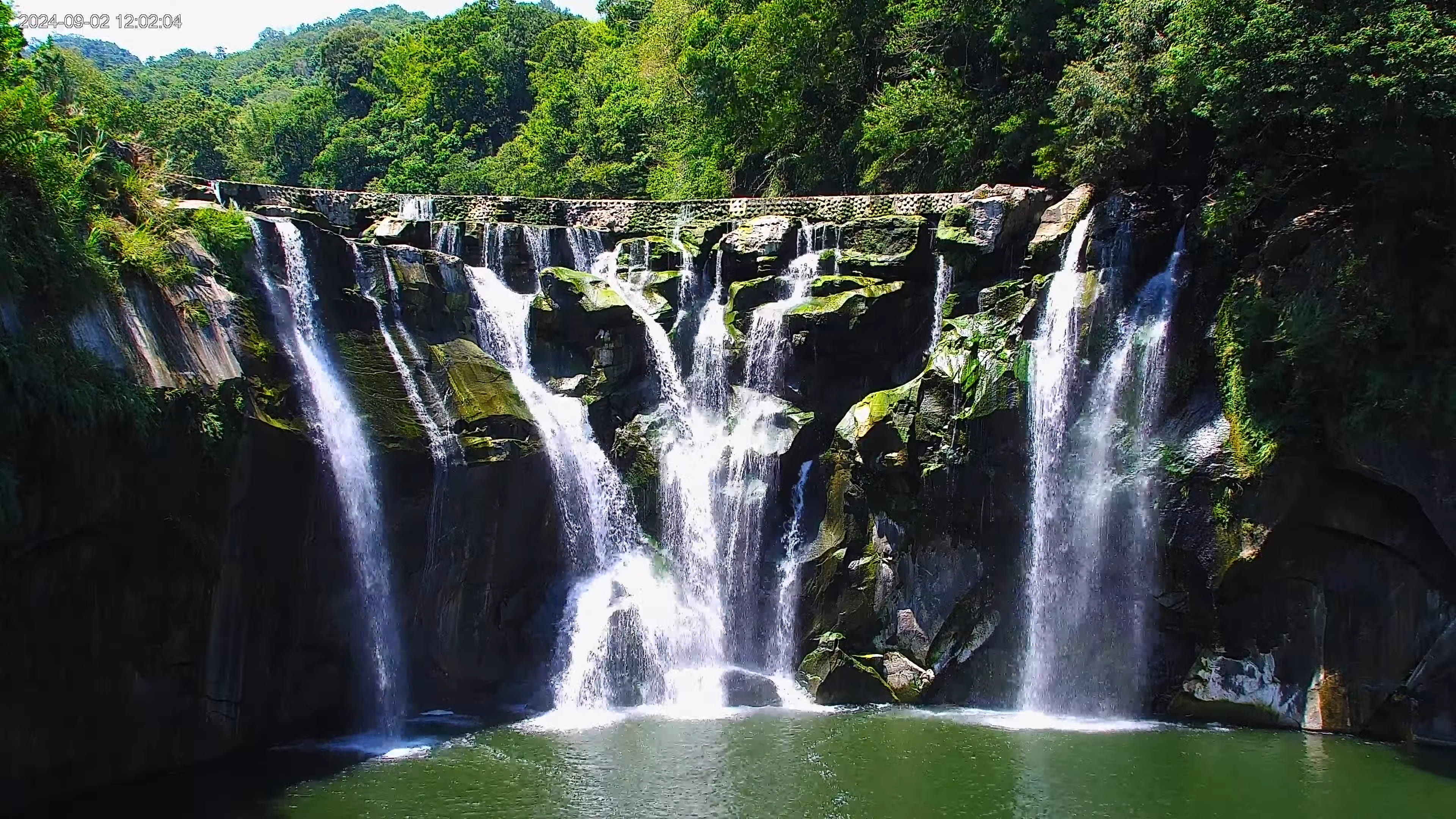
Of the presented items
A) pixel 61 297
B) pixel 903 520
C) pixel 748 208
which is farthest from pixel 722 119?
pixel 61 297

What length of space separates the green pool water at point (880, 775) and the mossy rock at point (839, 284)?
922 cm

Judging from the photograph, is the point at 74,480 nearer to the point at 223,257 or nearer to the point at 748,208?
the point at 223,257

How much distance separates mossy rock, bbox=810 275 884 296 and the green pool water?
363 inches

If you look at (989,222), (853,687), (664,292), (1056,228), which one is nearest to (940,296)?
(989,222)

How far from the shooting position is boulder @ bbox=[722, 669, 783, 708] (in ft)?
70.1

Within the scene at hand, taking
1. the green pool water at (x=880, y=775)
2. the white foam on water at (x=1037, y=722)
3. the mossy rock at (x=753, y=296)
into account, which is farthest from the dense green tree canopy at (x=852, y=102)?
the white foam on water at (x=1037, y=722)

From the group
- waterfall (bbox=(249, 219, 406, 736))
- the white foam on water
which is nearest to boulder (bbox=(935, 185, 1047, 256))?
the white foam on water

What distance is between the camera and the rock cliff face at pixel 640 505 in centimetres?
1552

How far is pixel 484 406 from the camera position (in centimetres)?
2116

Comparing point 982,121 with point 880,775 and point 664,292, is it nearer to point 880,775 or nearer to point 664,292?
point 664,292

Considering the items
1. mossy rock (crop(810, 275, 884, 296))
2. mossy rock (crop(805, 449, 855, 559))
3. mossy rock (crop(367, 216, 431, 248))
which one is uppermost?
mossy rock (crop(367, 216, 431, 248))

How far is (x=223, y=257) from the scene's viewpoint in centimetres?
1889

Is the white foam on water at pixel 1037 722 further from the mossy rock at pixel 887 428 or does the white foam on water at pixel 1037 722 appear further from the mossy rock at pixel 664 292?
the mossy rock at pixel 664 292

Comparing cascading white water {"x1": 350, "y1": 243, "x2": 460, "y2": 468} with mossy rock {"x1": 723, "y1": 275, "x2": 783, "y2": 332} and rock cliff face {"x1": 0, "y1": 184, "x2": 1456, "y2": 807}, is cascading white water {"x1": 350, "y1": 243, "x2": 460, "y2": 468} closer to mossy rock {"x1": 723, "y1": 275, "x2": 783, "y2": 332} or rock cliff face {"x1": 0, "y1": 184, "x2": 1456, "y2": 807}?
rock cliff face {"x1": 0, "y1": 184, "x2": 1456, "y2": 807}
